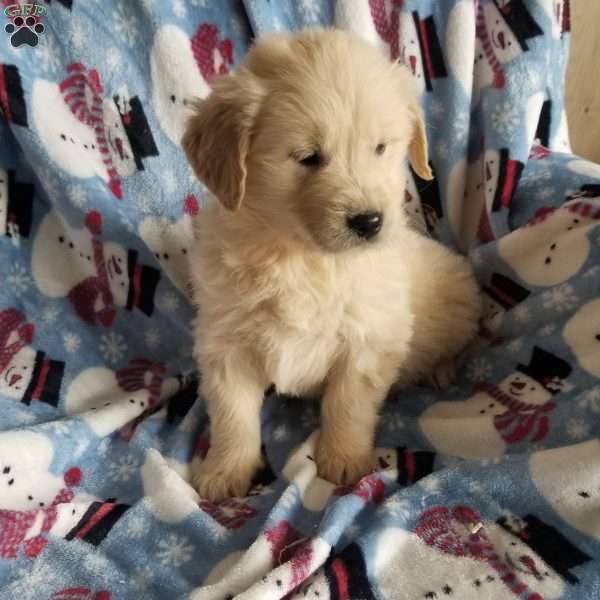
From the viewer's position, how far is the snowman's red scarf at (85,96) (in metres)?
2.29

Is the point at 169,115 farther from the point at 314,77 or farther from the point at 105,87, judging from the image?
the point at 314,77

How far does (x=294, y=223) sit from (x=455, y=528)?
978mm

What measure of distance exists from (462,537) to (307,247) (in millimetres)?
925

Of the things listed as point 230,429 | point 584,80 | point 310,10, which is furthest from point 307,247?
point 584,80

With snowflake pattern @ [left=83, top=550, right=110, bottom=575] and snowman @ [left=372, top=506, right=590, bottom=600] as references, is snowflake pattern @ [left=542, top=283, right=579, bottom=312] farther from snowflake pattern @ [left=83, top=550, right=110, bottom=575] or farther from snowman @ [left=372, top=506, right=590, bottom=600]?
snowflake pattern @ [left=83, top=550, right=110, bottom=575]

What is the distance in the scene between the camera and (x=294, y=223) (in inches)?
63.9

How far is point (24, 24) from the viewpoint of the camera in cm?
219

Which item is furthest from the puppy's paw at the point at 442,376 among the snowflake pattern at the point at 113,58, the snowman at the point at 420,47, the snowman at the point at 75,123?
the snowflake pattern at the point at 113,58

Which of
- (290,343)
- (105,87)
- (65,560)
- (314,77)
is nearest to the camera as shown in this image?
(314,77)

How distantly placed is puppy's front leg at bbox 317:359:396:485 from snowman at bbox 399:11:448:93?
1.29 meters

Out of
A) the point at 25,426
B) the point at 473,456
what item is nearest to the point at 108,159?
the point at 25,426

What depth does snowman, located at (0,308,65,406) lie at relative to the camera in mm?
2266

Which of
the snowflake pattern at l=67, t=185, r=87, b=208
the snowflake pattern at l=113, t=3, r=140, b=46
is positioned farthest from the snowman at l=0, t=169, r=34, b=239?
Answer: the snowflake pattern at l=113, t=3, r=140, b=46

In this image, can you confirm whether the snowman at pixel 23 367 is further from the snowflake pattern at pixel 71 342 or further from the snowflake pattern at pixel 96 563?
the snowflake pattern at pixel 96 563
